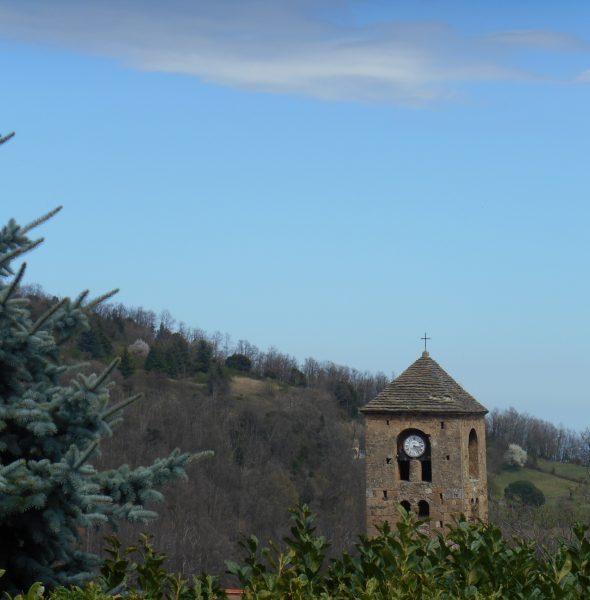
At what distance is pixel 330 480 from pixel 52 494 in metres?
70.0

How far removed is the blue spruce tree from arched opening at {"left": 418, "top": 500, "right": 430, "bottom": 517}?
18.5 m

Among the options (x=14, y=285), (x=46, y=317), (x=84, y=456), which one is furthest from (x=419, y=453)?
(x=84, y=456)

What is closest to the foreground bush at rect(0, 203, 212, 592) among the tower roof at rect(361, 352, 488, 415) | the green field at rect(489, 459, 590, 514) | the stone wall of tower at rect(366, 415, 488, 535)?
the tower roof at rect(361, 352, 488, 415)

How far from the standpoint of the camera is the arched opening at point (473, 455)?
29.4 metres

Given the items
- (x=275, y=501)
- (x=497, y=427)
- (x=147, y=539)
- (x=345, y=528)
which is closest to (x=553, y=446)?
(x=497, y=427)

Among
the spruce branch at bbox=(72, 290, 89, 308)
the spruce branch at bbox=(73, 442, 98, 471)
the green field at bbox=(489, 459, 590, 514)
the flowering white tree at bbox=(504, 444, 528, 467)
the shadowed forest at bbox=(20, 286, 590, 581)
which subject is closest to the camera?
the spruce branch at bbox=(73, 442, 98, 471)

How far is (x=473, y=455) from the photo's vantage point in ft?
96.7

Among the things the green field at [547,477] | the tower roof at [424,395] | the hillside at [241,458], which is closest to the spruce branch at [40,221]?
the tower roof at [424,395]

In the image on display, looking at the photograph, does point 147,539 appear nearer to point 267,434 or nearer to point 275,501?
point 275,501

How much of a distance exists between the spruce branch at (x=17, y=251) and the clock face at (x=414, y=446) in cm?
1909

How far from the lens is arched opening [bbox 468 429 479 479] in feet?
96.3

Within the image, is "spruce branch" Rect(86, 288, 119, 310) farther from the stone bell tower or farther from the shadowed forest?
the shadowed forest

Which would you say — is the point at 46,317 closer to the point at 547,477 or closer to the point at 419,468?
the point at 419,468

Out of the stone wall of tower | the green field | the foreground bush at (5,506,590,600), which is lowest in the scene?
the foreground bush at (5,506,590,600)
